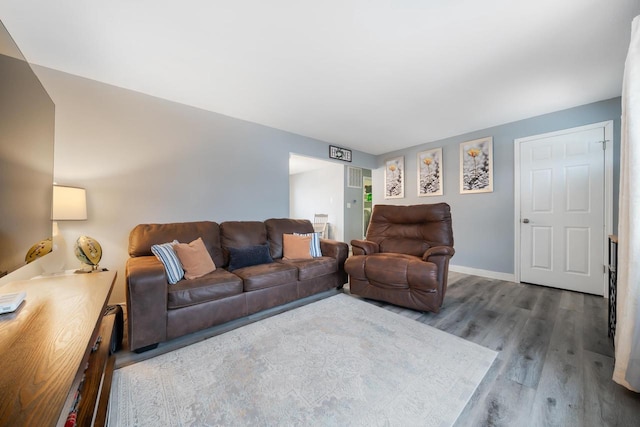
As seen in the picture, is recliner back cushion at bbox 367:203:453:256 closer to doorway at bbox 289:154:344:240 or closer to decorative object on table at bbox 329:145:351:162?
decorative object on table at bbox 329:145:351:162

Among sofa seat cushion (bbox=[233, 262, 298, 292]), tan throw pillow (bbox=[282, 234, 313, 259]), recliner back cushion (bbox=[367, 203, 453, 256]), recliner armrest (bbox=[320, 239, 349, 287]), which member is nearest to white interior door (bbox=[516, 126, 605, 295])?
recliner back cushion (bbox=[367, 203, 453, 256])

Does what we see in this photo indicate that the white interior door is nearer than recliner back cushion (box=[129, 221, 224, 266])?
No

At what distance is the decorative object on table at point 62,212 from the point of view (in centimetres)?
188

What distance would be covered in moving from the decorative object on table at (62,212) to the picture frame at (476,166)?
4744 mm

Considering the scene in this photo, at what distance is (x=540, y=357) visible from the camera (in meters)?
1.62

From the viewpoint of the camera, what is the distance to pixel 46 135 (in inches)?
48.8

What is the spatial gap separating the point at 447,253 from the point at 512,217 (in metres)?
1.90

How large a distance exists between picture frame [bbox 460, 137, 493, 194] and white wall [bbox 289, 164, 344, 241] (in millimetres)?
2534

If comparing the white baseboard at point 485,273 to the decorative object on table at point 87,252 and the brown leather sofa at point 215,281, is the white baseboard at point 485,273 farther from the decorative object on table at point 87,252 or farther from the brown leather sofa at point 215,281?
the decorative object on table at point 87,252

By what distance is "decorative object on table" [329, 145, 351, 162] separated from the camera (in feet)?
14.1

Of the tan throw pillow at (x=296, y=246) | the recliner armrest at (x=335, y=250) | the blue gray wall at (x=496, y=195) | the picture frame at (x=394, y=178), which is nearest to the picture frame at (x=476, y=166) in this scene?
the blue gray wall at (x=496, y=195)

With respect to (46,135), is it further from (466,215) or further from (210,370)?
(466,215)

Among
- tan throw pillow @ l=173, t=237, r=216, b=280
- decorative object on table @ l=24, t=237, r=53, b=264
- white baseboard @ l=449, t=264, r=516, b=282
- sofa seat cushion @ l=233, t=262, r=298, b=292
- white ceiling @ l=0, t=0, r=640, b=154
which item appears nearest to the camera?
decorative object on table @ l=24, t=237, r=53, b=264

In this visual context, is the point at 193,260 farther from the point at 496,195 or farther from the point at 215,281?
the point at 496,195
